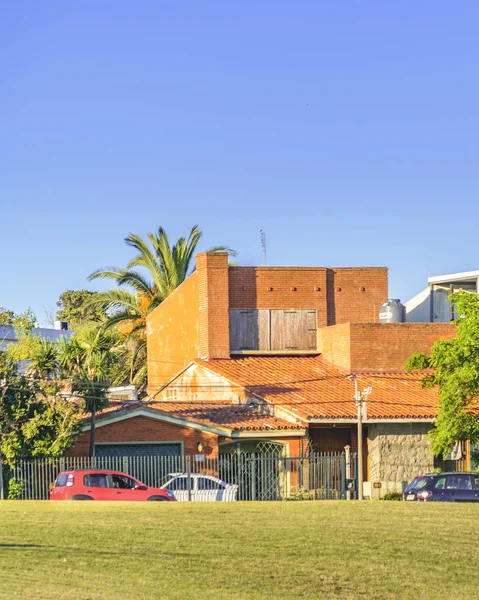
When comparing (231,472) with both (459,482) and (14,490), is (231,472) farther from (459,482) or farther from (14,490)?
(459,482)

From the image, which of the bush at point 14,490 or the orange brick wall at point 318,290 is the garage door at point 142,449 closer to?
the bush at point 14,490

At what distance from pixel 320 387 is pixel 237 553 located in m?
25.0

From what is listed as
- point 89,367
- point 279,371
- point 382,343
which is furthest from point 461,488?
point 279,371

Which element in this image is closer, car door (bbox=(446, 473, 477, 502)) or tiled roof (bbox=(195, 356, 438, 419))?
car door (bbox=(446, 473, 477, 502))

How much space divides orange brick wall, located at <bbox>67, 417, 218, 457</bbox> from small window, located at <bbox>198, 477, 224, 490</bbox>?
3.12 meters

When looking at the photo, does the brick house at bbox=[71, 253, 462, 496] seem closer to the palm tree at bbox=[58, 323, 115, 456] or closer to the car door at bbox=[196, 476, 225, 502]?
the palm tree at bbox=[58, 323, 115, 456]

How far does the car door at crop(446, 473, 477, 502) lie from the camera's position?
32.0m

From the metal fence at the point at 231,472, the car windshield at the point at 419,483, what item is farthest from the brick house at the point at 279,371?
the car windshield at the point at 419,483

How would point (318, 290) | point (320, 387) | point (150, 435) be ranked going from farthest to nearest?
point (318, 290), point (320, 387), point (150, 435)

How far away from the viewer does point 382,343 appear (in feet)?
156

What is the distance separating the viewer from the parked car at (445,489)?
31.9 m

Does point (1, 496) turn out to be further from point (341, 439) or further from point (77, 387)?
point (341, 439)

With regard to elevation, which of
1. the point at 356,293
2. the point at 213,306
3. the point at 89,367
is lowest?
the point at 89,367

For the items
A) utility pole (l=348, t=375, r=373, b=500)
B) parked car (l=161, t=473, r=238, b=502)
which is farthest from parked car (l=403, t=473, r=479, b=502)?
parked car (l=161, t=473, r=238, b=502)
